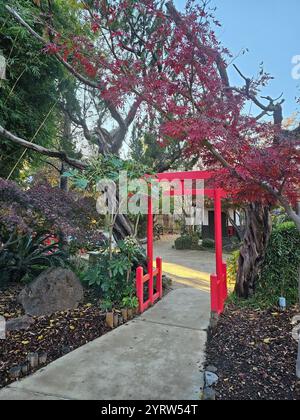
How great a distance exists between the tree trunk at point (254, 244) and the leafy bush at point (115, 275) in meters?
1.70

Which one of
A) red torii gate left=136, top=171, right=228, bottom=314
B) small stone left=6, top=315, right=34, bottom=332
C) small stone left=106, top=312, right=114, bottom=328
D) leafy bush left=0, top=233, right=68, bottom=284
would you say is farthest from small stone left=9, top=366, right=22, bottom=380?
leafy bush left=0, top=233, right=68, bottom=284

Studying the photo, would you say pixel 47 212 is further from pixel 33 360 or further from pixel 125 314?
pixel 125 314

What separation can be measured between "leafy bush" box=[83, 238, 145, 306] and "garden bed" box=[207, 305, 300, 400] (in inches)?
51.8

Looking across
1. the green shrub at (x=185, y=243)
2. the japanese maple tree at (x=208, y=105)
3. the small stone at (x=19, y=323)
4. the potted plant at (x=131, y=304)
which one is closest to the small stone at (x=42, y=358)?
the small stone at (x=19, y=323)

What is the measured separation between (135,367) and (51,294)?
64.4 inches

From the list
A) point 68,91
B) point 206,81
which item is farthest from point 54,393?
point 68,91

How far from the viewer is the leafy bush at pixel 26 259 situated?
4156 mm

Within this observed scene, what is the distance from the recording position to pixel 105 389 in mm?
1943

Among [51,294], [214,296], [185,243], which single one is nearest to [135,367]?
[214,296]

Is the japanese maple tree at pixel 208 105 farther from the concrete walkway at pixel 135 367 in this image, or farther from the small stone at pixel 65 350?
the small stone at pixel 65 350

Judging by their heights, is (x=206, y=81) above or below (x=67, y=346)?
above
